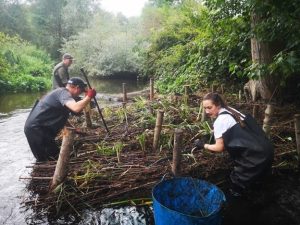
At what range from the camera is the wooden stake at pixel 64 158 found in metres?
4.24

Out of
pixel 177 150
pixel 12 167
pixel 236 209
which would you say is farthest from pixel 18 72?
pixel 236 209

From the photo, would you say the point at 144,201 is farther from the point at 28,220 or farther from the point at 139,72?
the point at 139,72

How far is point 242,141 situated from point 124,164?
79.2 inches

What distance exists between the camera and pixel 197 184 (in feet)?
12.1

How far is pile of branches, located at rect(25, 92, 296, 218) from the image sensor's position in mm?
4418

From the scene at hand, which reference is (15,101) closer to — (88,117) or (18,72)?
(18,72)

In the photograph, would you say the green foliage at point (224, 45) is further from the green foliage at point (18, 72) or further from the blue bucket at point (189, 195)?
the green foliage at point (18, 72)

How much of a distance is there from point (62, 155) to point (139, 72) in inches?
618

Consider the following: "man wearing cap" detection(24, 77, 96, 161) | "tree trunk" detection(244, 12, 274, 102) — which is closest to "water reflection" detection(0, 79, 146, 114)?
"man wearing cap" detection(24, 77, 96, 161)

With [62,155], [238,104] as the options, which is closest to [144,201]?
[62,155]

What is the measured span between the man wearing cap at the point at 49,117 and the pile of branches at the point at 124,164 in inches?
14.8

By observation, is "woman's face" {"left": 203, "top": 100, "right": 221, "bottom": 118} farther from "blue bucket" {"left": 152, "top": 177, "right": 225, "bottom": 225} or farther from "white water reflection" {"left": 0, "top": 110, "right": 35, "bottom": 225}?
"white water reflection" {"left": 0, "top": 110, "right": 35, "bottom": 225}

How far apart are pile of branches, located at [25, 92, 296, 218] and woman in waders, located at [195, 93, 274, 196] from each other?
921 mm

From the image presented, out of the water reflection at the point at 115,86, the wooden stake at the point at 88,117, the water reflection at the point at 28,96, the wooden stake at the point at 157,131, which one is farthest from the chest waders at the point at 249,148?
the water reflection at the point at 115,86
